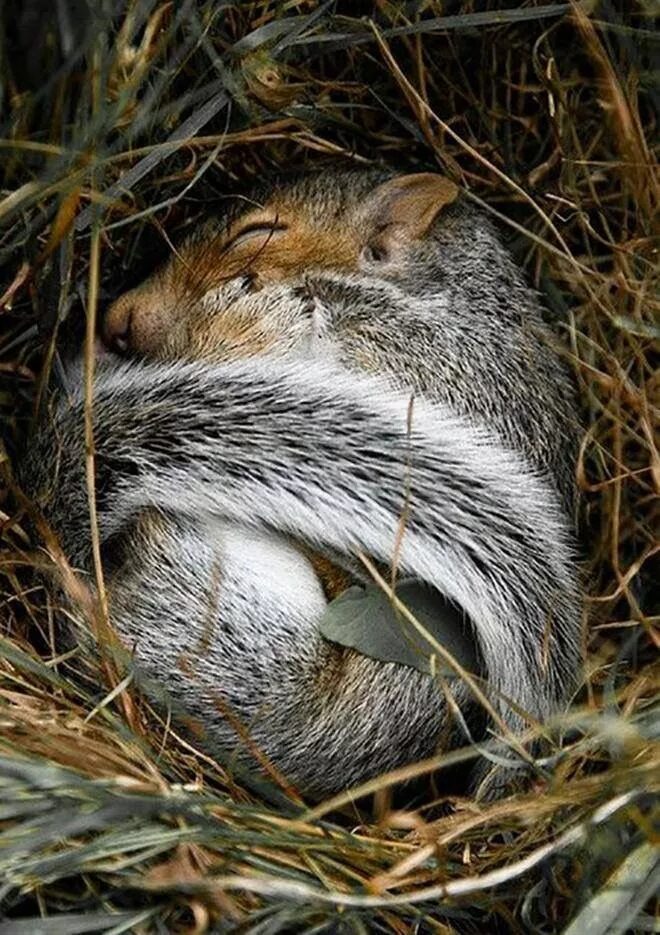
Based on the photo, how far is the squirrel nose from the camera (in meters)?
3.01

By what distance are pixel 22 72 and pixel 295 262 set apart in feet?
2.27

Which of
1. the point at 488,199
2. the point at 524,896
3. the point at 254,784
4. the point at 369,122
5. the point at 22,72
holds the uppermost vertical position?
the point at 22,72

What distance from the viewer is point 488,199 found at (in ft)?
10.8

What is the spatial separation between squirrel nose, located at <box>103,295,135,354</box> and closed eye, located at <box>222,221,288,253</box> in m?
0.25

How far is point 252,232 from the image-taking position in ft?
10.1

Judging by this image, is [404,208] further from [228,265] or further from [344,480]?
[344,480]

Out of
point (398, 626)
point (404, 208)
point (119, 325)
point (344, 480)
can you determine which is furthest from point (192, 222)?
point (398, 626)

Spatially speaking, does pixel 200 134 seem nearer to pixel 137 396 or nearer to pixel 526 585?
pixel 137 396

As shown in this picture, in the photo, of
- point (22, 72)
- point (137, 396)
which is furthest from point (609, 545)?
point (22, 72)

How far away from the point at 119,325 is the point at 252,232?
36 cm

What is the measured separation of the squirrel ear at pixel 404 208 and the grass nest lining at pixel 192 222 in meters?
0.19

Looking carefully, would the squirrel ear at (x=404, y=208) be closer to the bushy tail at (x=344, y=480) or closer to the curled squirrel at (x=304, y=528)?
the curled squirrel at (x=304, y=528)

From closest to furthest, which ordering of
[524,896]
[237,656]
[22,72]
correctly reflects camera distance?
[524,896]
[237,656]
[22,72]

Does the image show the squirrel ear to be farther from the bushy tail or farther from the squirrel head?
the bushy tail
